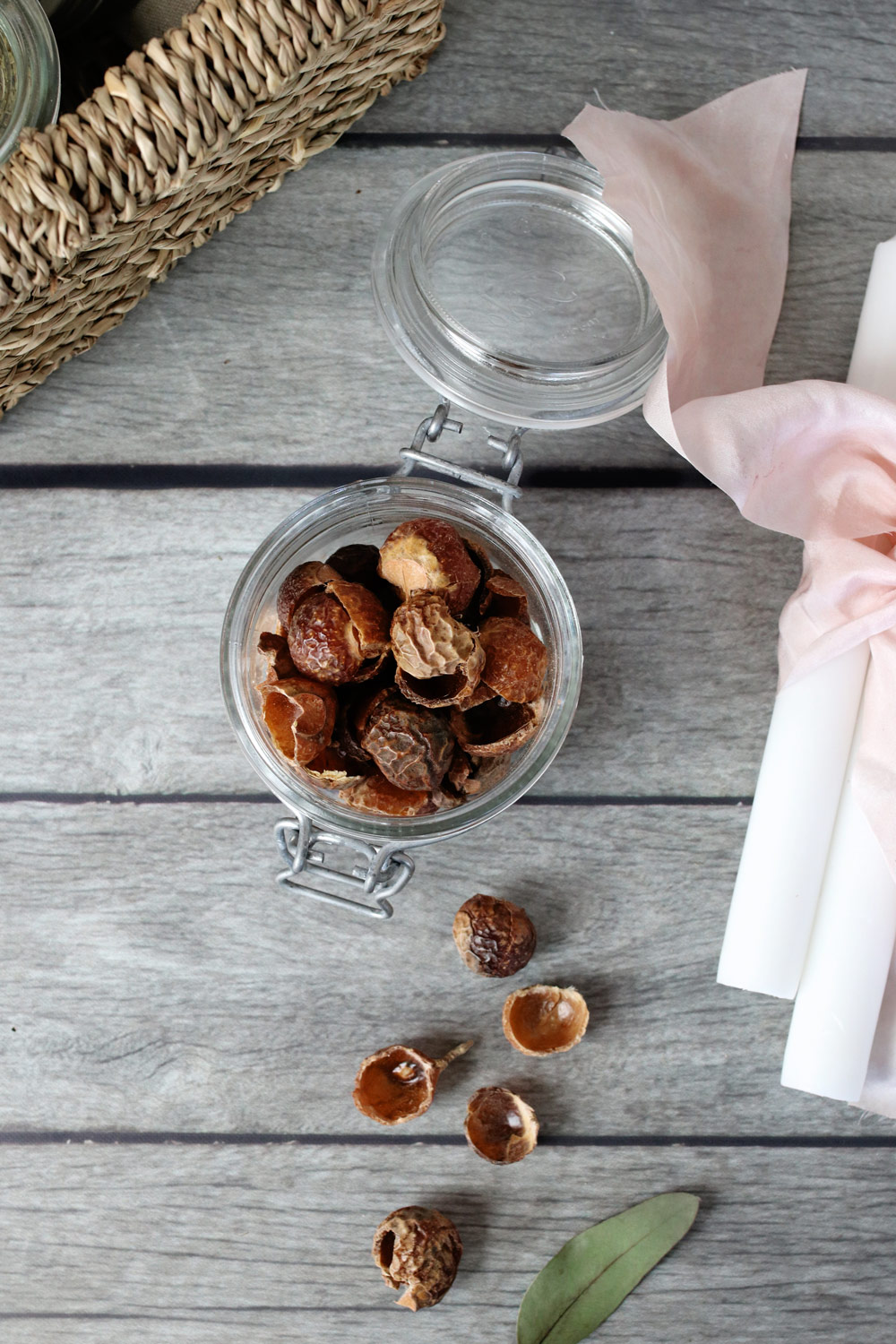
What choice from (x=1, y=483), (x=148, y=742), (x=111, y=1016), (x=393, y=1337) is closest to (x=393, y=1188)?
(x=393, y=1337)

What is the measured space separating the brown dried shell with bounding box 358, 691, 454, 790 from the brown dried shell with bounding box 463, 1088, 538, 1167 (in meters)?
0.24

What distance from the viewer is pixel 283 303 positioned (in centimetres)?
64

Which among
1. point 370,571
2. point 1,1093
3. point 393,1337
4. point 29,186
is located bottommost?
point 393,1337

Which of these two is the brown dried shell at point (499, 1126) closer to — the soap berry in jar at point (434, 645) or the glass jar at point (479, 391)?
the glass jar at point (479, 391)

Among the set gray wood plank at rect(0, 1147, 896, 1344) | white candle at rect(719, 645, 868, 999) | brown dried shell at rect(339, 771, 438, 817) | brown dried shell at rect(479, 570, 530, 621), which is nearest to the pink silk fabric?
white candle at rect(719, 645, 868, 999)

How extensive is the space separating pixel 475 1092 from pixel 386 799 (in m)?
0.23

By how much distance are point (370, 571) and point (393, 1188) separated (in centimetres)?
38

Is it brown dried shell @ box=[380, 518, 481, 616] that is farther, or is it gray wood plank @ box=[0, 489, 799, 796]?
gray wood plank @ box=[0, 489, 799, 796]

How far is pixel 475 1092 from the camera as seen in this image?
2.11 feet

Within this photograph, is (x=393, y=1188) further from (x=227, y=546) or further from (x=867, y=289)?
(x=867, y=289)

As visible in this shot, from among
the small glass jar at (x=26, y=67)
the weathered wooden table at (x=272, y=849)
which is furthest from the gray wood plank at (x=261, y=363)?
the small glass jar at (x=26, y=67)

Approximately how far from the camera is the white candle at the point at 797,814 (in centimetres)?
59

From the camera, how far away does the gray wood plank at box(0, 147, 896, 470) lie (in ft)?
2.10

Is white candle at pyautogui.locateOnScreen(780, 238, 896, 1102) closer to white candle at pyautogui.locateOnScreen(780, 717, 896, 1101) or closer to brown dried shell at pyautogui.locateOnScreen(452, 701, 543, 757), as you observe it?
white candle at pyautogui.locateOnScreen(780, 717, 896, 1101)
